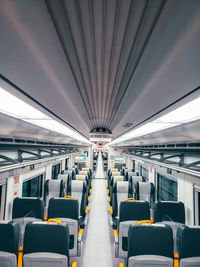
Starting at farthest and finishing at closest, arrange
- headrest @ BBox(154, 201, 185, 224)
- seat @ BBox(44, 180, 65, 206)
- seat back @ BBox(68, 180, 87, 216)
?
seat @ BBox(44, 180, 65, 206) → seat back @ BBox(68, 180, 87, 216) → headrest @ BBox(154, 201, 185, 224)

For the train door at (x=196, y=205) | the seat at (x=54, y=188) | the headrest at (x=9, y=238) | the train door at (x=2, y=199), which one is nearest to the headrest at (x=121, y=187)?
the seat at (x=54, y=188)

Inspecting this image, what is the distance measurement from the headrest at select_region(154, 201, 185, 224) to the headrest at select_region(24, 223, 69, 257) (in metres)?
2.29

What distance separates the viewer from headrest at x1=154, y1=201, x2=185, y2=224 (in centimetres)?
386

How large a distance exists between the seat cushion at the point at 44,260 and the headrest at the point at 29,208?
1661 mm

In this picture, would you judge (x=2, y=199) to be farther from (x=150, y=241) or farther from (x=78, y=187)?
(x=150, y=241)

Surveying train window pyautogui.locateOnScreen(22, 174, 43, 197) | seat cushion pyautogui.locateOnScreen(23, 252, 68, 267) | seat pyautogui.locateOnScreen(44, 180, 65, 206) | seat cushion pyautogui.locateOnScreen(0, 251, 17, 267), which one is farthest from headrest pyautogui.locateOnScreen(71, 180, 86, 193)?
seat cushion pyautogui.locateOnScreen(0, 251, 17, 267)

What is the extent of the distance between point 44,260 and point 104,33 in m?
2.92

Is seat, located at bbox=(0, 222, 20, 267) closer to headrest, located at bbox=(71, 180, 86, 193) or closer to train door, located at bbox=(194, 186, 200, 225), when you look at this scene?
headrest, located at bbox=(71, 180, 86, 193)

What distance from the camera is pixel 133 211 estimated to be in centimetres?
395

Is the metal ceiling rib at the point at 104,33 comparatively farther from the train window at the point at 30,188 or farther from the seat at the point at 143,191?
the train window at the point at 30,188

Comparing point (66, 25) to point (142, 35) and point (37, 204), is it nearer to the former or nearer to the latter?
point (142, 35)

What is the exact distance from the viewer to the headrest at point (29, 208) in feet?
13.2

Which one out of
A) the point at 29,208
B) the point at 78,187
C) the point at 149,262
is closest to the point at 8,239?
the point at 29,208

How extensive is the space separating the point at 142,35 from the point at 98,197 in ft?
30.1
